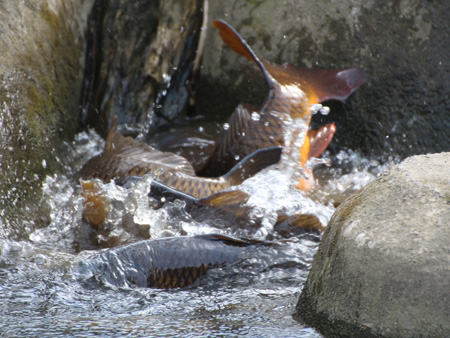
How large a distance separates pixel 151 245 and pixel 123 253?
0.13 m

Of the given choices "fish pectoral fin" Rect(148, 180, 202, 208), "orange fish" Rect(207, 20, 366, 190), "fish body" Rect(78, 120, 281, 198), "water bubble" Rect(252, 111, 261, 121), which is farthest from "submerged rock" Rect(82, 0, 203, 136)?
"fish pectoral fin" Rect(148, 180, 202, 208)

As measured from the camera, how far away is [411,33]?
5.02 m

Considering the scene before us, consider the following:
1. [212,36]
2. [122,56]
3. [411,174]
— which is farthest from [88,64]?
[411,174]

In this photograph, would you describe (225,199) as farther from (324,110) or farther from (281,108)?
(324,110)

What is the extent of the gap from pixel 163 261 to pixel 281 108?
8.13 ft

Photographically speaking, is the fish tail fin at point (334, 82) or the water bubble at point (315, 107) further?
the fish tail fin at point (334, 82)

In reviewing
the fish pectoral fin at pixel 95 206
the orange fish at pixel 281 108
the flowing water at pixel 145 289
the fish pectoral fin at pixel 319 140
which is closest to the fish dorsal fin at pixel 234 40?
the orange fish at pixel 281 108

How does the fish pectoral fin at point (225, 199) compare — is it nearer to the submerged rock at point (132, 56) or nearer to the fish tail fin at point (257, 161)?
the fish tail fin at point (257, 161)

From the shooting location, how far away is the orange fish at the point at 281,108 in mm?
4547

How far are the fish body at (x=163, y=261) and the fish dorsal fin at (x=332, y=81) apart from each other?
2577 mm

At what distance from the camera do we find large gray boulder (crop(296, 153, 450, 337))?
1.77m

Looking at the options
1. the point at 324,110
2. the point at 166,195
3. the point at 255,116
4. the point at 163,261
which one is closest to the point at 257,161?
the point at 166,195

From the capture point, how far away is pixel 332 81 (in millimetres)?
4965

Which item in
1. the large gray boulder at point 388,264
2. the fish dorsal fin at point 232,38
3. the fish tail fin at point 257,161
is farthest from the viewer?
the fish dorsal fin at point 232,38
